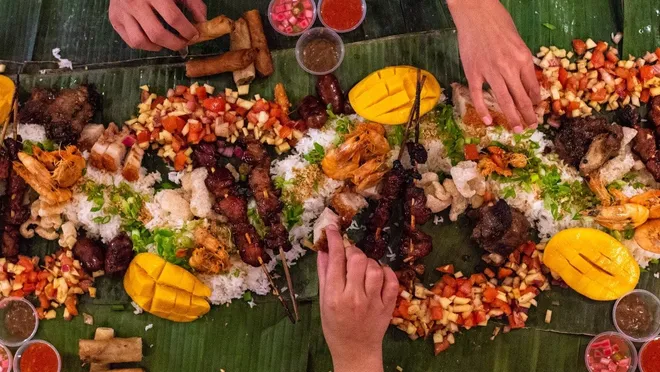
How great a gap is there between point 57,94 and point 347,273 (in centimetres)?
350

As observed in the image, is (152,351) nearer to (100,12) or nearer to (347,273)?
(347,273)

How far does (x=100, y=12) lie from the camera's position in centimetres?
583

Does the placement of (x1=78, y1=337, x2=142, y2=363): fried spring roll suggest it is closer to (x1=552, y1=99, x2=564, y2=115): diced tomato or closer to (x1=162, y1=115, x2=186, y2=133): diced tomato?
(x1=162, y1=115, x2=186, y2=133): diced tomato

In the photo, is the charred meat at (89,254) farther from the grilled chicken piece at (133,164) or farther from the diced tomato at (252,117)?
the diced tomato at (252,117)

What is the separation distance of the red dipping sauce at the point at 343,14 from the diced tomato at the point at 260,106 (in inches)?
38.5

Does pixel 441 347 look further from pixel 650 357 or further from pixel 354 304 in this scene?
pixel 650 357

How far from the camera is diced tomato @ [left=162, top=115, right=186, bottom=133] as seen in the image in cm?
543

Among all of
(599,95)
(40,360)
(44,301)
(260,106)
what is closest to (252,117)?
(260,106)

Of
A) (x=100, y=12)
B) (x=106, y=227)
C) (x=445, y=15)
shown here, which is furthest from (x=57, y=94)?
(x=445, y=15)

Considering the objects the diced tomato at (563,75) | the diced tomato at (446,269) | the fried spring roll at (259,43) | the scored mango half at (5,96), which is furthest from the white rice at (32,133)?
the diced tomato at (563,75)

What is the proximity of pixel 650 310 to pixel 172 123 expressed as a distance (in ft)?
15.6

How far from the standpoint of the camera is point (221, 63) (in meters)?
5.46

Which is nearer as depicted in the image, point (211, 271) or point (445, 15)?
point (211, 271)

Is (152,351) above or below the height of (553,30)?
below
